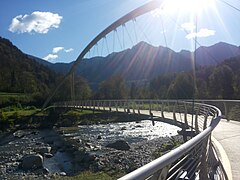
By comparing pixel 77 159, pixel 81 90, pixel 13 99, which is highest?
pixel 81 90

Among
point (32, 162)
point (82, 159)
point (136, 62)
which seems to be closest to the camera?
point (32, 162)

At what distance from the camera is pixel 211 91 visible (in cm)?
4984

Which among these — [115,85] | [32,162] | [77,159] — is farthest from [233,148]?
[115,85]

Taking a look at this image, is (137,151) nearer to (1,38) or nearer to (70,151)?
(70,151)

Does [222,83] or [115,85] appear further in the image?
[115,85]

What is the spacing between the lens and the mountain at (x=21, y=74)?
96.0m

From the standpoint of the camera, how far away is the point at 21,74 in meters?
108

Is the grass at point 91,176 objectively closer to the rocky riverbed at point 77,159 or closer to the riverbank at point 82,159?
the riverbank at point 82,159

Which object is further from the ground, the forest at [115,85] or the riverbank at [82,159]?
the forest at [115,85]

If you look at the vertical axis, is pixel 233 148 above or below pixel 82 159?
above

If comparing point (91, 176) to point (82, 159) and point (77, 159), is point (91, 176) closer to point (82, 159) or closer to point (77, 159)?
point (82, 159)

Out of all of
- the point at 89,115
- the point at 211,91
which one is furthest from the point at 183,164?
the point at 211,91

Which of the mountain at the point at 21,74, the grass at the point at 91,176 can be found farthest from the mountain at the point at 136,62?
the mountain at the point at 21,74

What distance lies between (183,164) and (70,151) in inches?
793
